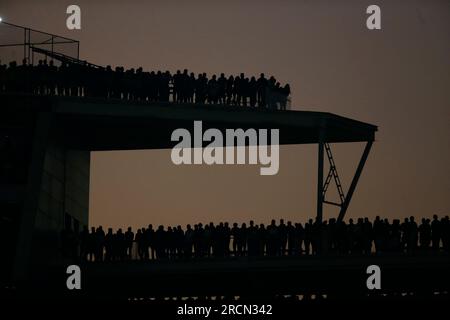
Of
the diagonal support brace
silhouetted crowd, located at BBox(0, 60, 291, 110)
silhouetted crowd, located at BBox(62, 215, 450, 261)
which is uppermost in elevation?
silhouetted crowd, located at BBox(0, 60, 291, 110)

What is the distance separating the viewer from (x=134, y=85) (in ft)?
166

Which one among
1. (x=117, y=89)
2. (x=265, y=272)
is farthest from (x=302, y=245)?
(x=117, y=89)

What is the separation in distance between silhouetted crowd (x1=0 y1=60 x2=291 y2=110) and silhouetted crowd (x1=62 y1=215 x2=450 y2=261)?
4.70m

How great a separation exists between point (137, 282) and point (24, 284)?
413 centimetres

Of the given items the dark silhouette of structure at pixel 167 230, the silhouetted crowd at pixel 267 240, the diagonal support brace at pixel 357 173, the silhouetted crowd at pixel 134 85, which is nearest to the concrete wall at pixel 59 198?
the dark silhouette of structure at pixel 167 230

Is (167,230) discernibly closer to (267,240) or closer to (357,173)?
(267,240)

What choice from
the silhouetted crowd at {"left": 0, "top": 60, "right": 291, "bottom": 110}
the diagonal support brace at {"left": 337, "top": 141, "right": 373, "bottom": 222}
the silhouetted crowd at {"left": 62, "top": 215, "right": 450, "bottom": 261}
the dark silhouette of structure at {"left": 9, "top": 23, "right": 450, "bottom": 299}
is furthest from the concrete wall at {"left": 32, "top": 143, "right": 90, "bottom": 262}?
the diagonal support brace at {"left": 337, "top": 141, "right": 373, "bottom": 222}

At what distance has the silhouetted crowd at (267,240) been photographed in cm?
4781

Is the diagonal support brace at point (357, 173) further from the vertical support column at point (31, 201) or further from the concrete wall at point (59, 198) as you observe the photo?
the vertical support column at point (31, 201)

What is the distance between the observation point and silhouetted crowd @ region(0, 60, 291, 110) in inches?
1965

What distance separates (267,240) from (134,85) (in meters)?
6.86

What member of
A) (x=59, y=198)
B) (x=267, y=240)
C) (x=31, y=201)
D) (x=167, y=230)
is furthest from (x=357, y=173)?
(x=31, y=201)

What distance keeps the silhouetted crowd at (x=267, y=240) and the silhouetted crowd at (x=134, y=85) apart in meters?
4.70

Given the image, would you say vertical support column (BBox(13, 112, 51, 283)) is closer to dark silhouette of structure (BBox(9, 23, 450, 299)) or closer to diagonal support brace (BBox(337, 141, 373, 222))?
dark silhouette of structure (BBox(9, 23, 450, 299))
